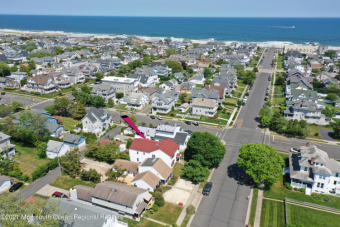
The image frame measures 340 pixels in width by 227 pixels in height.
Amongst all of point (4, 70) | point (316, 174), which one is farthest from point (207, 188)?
point (4, 70)

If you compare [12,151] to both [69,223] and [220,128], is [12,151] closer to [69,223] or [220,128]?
[69,223]

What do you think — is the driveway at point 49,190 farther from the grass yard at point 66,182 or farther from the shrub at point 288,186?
the shrub at point 288,186

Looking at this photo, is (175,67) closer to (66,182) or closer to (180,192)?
(180,192)

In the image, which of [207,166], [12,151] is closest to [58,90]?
[12,151]

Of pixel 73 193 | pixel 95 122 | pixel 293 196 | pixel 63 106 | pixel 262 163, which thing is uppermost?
pixel 63 106

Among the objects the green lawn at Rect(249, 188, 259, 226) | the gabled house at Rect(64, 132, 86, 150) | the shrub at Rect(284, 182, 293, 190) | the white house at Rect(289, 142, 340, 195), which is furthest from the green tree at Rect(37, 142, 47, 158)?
the white house at Rect(289, 142, 340, 195)
